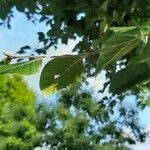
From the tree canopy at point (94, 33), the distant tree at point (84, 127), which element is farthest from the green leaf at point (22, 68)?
the distant tree at point (84, 127)

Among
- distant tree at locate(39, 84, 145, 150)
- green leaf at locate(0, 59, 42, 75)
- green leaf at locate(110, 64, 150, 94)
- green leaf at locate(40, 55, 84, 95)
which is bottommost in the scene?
green leaf at locate(0, 59, 42, 75)

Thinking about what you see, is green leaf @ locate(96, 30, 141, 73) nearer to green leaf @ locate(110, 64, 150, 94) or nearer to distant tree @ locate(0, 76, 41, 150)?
green leaf @ locate(110, 64, 150, 94)

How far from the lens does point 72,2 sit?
5.50 m

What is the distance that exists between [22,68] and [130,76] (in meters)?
0.22

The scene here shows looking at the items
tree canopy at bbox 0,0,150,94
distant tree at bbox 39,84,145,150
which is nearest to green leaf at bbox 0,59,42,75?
tree canopy at bbox 0,0,150,94

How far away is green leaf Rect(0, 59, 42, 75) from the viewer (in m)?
0.96

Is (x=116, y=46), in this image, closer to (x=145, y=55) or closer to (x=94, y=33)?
(x=145, y=55)

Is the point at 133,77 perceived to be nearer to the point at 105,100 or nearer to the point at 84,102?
the point at 105,100

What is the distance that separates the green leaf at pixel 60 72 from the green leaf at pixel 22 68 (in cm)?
5

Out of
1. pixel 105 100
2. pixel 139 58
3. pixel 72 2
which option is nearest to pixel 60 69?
pixel 139 58

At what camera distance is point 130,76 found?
3.55ft

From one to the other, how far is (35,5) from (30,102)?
2329cm

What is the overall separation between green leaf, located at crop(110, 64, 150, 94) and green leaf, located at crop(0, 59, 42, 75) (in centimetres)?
18

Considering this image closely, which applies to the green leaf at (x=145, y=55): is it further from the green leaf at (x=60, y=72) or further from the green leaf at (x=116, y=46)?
the green leaf at (x=60, y=72)
